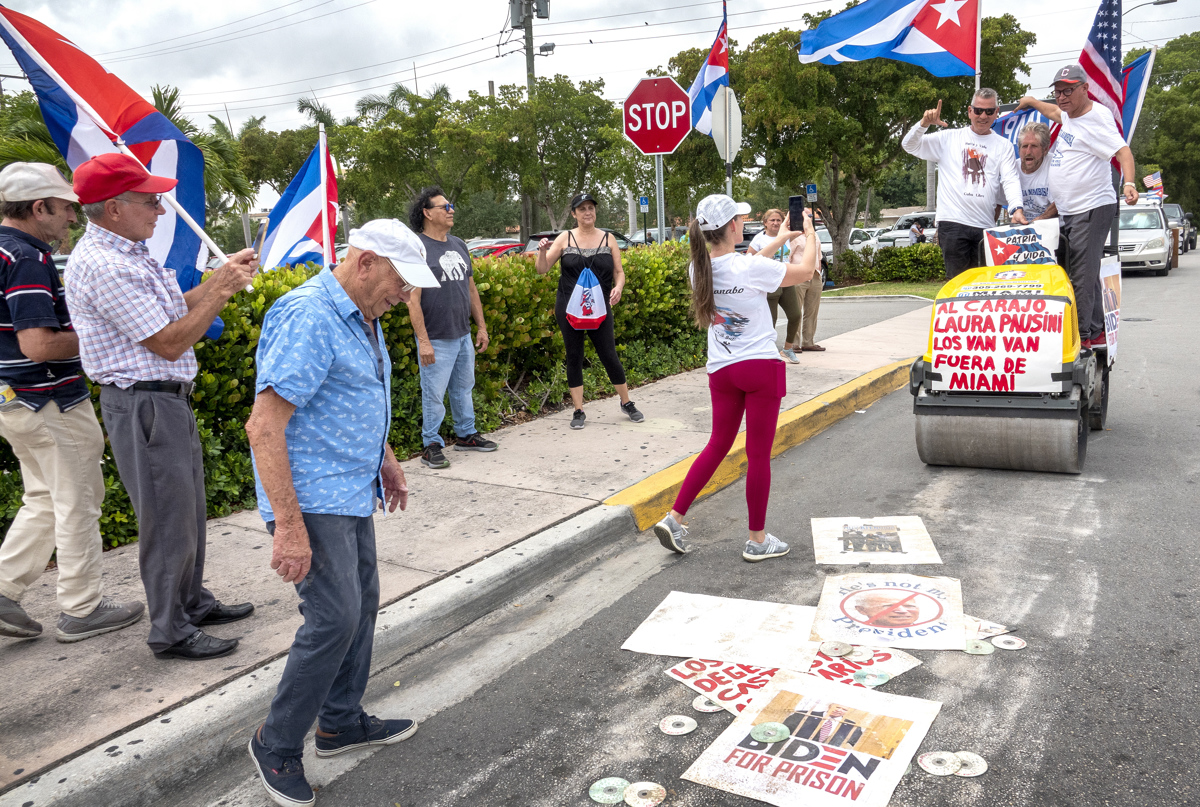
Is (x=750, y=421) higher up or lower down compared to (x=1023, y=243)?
lower down

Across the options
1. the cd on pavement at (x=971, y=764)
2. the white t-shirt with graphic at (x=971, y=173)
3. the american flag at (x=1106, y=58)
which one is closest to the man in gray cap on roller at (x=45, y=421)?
the cd on pavement at (x=971, y=764)

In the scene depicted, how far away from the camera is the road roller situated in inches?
214

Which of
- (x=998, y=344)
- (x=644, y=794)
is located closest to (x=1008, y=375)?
(x=998, y=344)

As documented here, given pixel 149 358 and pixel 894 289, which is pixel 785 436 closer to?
pixel 149 358

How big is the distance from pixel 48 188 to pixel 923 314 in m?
13.3

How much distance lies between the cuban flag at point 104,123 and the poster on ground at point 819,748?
9.80 ft

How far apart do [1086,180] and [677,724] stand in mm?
5301

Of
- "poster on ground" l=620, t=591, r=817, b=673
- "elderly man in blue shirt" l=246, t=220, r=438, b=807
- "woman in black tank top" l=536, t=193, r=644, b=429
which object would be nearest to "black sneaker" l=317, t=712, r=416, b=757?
"elderly man in blue shirt" l=246, t=220, r=438, b=807

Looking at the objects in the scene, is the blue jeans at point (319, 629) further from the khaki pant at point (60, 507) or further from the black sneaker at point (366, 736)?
the khaki pant at point (60, 507)

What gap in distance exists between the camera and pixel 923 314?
14.5m

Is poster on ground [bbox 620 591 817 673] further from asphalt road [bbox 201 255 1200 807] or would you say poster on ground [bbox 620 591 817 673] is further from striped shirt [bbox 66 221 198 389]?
striped shirt [bbox 66 221 198 389]

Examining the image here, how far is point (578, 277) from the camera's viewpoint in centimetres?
714

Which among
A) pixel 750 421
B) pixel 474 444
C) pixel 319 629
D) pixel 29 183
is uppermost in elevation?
pixel 29 183

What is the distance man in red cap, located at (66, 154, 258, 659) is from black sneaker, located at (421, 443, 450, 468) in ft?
8.60
